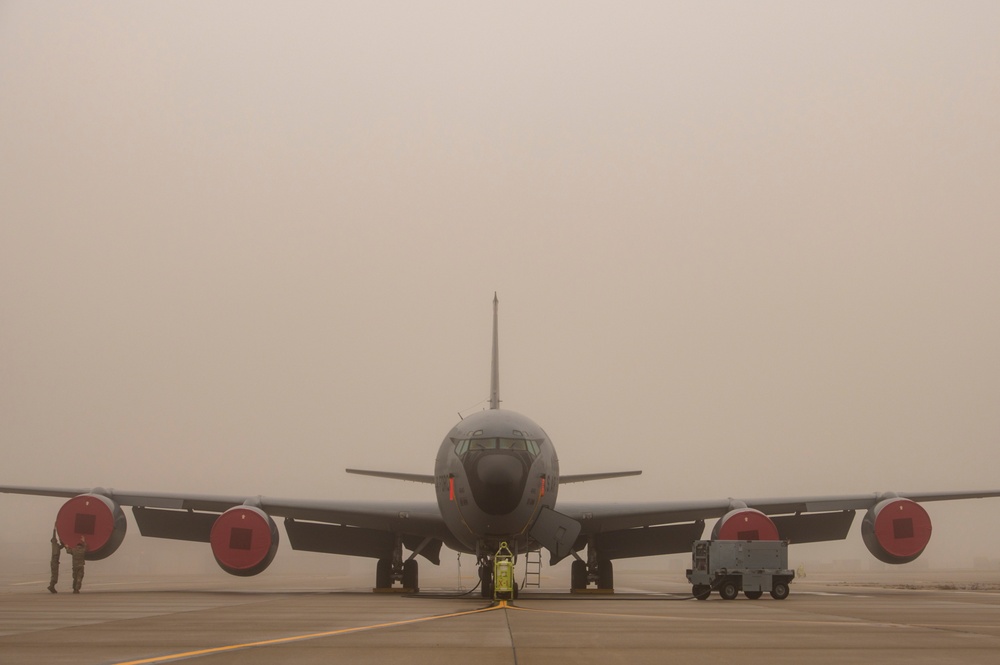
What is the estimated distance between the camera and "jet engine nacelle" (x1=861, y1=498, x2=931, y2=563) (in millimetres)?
26438

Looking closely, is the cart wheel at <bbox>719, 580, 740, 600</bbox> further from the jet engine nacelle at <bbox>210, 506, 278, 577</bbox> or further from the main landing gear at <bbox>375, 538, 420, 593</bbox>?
the jet engine nacelle at <bbox>210, 506, 278, 577</bbox>

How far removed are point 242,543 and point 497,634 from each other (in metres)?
15.6

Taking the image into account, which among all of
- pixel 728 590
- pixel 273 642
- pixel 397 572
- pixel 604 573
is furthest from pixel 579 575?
pixel 273 642

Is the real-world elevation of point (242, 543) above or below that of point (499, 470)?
below

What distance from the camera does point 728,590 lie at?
23.2m

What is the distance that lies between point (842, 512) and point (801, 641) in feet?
65.3

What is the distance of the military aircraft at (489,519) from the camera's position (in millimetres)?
23562

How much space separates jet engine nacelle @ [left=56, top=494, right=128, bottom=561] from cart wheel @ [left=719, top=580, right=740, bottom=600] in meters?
17.0

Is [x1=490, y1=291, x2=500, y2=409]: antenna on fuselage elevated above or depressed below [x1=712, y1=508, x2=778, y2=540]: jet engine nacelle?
above

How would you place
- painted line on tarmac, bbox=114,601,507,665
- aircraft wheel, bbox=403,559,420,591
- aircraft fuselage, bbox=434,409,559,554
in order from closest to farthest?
painted line on tarmac, bbox=114,601,507,665 < aircraft fuselage, bbox=434,409,559,554 < aircraft wheel, bbox=403,559,420,591

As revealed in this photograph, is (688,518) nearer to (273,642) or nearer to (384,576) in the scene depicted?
(384,576)

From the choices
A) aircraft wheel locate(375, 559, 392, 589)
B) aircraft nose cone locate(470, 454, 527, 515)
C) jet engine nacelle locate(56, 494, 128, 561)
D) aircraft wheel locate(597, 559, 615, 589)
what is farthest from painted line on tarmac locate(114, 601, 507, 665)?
jet engine nacelle locate(56, 494, 128, 561)

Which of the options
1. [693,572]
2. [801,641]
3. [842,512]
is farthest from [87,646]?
[842,512]

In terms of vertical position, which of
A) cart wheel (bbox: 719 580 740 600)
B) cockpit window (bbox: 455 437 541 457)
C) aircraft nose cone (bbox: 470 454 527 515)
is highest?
cockpit window (bbox: 455 437 541 457)
